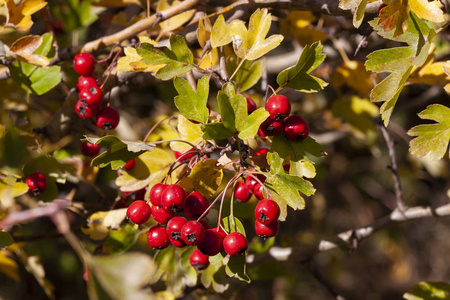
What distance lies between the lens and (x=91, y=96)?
4.69 ft

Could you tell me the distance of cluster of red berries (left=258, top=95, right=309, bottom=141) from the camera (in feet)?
3.85

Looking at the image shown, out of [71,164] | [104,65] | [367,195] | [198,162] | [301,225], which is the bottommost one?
[367,195]

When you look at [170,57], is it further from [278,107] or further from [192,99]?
[278,107]

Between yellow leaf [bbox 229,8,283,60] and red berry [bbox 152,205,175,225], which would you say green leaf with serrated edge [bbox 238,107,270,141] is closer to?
yellow leaf [bbox 229,8,283,60]

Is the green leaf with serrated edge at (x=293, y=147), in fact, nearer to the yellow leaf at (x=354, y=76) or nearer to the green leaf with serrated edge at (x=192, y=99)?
the green leaf with serrated edge at (x=192, y=99)

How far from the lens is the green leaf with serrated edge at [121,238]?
157 cm

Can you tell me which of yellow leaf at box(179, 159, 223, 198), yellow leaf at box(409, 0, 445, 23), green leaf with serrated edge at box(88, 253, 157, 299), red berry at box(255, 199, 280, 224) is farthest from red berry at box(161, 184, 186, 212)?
yellow leaf at box(409, 0, 445, 23)

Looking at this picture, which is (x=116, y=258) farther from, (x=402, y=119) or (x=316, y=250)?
(x=402, y=119)

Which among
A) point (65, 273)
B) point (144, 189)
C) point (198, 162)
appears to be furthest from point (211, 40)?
point (65, 273)

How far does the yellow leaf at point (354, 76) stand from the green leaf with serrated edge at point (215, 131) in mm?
1101

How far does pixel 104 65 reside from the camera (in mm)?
1868

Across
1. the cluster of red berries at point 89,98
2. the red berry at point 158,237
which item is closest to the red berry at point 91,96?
the cluster of red berries at point 89,98

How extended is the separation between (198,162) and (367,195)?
4.25m

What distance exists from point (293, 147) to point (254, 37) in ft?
1.15
